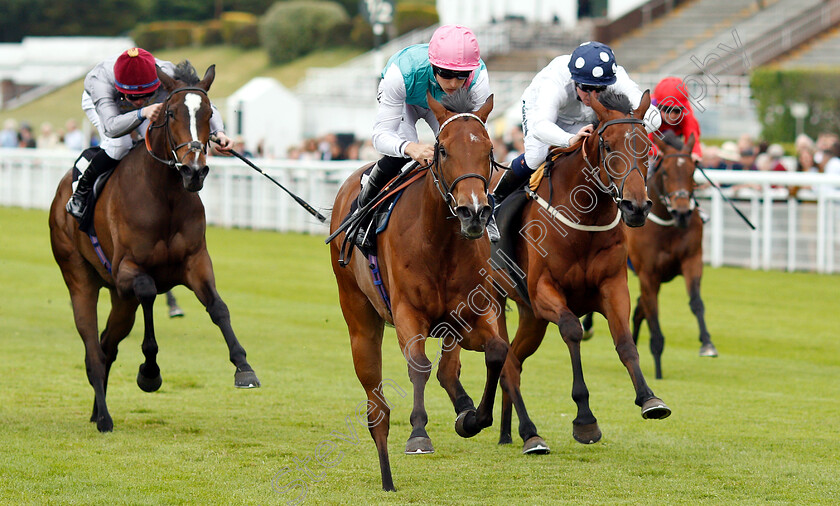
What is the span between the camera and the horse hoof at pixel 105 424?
6840mm

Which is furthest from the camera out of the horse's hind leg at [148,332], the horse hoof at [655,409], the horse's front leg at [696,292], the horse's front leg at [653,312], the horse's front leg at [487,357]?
the horse's front leg at [696,292]

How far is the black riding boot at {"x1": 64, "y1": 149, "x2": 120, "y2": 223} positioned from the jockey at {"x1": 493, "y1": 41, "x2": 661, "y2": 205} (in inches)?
90.0

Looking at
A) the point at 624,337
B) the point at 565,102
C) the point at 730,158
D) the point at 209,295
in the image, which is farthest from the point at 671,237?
the point at 730,158

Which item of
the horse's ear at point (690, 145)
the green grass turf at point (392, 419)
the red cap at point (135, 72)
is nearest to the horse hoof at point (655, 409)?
the green grass turf at point (392, 419)

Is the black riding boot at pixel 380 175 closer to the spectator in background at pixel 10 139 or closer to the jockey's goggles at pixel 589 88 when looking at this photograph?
the jockey's goggles at pixel 589 88

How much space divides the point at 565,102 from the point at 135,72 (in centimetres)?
251

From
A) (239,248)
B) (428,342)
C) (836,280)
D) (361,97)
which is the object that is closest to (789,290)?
(836,280)

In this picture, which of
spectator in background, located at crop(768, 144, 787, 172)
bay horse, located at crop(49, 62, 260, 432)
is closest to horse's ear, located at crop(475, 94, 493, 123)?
bay horse, located at crop(49, 62, 260, 432)

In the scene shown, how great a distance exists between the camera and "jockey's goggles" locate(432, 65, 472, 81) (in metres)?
5.40

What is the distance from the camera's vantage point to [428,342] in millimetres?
10898

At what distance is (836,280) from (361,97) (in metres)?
18.7

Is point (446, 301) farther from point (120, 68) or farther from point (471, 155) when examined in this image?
point (120, 68)

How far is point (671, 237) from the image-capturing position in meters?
9.67

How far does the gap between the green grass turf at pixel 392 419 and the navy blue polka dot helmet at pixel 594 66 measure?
75.9 inches
